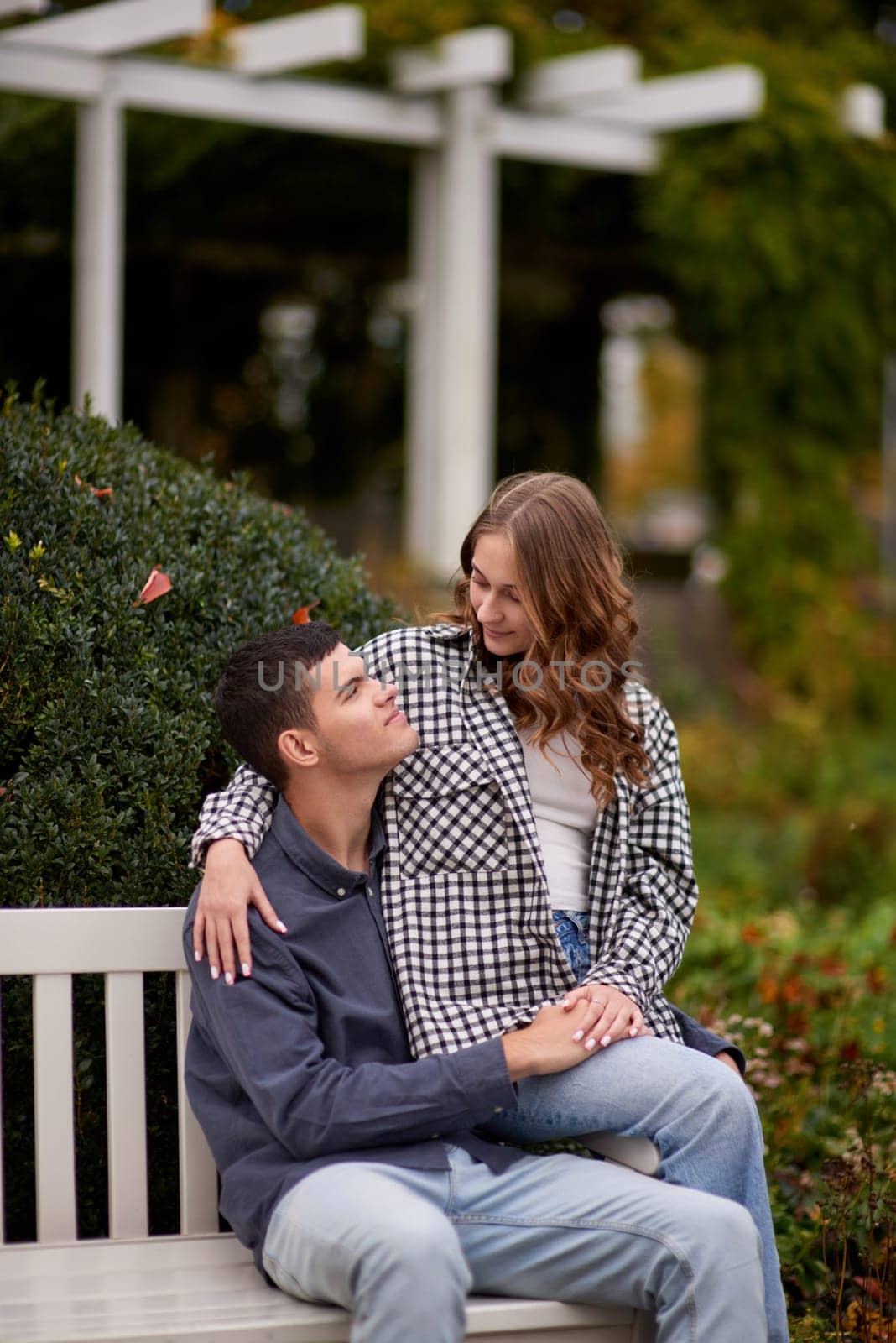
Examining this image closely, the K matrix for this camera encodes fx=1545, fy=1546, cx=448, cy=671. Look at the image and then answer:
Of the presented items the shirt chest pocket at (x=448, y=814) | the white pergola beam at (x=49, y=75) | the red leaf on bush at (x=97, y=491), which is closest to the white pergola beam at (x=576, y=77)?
the white pergola beam at (x=49, y=75)

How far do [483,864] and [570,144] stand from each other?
23.5ft

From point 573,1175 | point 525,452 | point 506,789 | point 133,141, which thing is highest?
point 133,141

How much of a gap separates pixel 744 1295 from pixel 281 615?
154cm

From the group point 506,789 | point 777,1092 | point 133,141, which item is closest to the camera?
point 506,789

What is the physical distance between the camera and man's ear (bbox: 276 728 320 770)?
2.58 metres

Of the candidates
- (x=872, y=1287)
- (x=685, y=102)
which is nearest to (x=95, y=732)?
(x=872, y=1287)

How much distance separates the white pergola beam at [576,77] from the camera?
820 cm

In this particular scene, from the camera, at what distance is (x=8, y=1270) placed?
8.01ft

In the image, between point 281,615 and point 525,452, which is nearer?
point 281,615

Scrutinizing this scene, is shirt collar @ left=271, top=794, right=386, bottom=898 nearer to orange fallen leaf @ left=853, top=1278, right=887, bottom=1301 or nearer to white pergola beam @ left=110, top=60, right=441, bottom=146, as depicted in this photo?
orange fallen leaf @ left=853, top=1278, right=887, bottom=1301

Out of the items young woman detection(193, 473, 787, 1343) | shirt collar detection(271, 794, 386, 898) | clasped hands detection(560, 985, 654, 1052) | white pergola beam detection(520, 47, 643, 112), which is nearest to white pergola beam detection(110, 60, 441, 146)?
white pergola beam detection(520, 47, 643, 112)

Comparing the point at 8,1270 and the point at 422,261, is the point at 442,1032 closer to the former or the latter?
the point at 8,1270

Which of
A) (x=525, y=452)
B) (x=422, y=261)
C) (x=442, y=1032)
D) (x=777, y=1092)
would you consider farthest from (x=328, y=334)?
(x=442, y=1032)

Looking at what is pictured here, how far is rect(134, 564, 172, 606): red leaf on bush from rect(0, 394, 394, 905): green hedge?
0.02m
